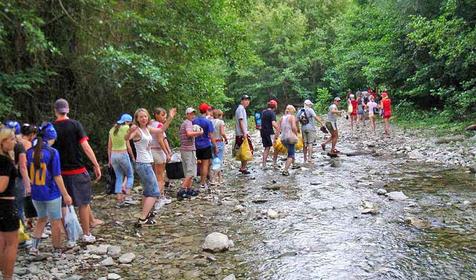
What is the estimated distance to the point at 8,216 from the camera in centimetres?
445

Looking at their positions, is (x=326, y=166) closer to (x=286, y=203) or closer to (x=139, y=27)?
(x=286, y=203)

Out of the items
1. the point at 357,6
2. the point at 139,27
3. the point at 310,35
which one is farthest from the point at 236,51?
the point at 310,35

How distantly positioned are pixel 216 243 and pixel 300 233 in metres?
1.29

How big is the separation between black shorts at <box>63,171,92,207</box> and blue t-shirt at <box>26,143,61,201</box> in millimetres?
465

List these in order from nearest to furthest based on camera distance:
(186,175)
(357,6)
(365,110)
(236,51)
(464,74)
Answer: (186,175), (236,51), (464,74), (365,110), (357,6)

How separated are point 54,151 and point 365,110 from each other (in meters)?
18.6

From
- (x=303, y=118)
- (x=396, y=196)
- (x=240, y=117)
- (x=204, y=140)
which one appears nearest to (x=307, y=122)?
(x=303, y=118)

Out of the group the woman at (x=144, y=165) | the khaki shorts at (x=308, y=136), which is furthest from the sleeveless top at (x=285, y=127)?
the woman at (x=144, y=165)

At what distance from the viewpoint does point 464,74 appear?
701 inches

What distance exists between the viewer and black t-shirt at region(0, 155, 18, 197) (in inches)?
171

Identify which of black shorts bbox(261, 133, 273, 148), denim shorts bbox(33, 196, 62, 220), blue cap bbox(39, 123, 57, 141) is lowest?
denim shorts bbox(33, 196, 62, 220)

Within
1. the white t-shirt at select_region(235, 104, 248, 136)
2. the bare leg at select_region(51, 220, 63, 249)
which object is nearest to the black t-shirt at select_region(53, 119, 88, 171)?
the bare leg at select_region(51, 220, 63, 249)

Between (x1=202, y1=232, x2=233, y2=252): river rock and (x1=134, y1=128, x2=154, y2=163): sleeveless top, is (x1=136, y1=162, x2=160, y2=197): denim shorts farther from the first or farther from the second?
(x1=202, y1=232, x2=233, y2=252): river rock

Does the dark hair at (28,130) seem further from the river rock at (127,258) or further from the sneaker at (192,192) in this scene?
the sneaker at (192,192)
